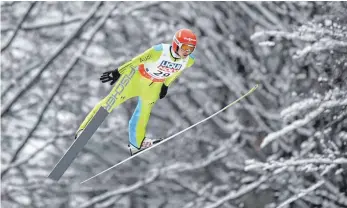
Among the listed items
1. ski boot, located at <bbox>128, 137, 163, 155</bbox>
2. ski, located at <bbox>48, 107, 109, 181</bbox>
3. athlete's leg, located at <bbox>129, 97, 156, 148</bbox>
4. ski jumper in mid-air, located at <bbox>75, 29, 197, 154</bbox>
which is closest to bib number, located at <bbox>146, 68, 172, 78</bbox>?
ski jumper in mid-air, located at <bbox>75, 29, 197, 154</bbox>

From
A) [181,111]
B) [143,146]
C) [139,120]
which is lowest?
[143,146]

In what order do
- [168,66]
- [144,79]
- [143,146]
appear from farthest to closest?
1. [143,146]
2. [144,79]
3. [168,66]

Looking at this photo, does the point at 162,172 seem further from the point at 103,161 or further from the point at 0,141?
the point at 0,141

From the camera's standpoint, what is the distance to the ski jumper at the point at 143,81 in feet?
23.0

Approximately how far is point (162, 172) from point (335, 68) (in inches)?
192

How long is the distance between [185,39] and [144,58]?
45 cm

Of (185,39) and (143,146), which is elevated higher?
(185,39)

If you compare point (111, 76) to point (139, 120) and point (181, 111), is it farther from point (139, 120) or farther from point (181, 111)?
point (181, 111)

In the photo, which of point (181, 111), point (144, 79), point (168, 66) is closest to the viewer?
point (168, 66)

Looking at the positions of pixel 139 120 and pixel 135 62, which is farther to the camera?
pixel 139 120

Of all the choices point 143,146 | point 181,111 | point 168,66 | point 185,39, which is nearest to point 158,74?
point 168,66

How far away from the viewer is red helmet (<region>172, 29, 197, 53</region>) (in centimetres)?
662

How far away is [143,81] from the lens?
726 centimetres

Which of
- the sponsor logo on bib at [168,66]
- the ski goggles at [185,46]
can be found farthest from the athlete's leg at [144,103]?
the ski goggles at [185,46]
